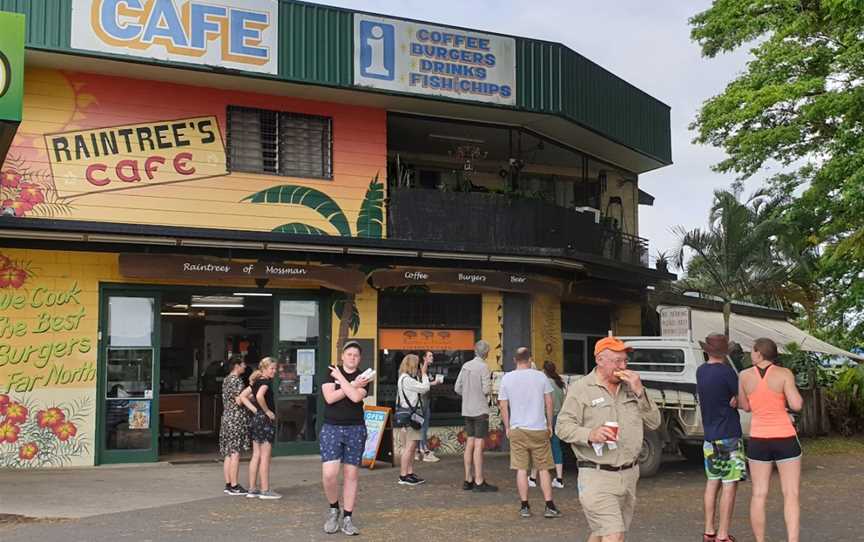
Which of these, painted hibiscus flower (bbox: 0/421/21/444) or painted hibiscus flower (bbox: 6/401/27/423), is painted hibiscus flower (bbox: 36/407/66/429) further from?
painted hibiscus flower (bbox: 0/421/21/444)

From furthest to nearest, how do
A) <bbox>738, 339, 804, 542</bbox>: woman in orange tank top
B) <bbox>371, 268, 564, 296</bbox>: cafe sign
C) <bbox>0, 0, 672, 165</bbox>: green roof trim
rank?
1. <bbox>371, 268, 564, 296</bbox>: cafe sign
2. <bbox>0, 0, 672, 165</bbox>: green roof trim
3. <bbox>738, 339, 804, 542</bbox>: woman in orange tank top

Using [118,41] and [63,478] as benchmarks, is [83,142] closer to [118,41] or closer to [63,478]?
[118,41]

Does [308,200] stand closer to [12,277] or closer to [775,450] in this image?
[12,277]

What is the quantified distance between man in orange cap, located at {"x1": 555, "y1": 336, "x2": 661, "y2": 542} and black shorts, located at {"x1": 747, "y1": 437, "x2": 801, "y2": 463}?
6.94 feet

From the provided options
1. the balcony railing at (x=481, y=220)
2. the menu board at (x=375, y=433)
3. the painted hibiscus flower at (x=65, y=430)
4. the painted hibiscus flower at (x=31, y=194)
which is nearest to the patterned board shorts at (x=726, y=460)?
the menu board at (x=375, y=433)

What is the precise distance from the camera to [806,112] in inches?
683

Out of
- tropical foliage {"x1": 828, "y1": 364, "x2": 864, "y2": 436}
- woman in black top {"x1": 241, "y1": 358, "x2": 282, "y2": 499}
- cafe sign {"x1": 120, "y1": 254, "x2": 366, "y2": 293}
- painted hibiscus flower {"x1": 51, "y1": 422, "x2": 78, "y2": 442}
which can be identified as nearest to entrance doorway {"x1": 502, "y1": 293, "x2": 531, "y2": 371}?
cafe sign {"x1": 120, "y1": 254, "x2": 366, "y2": 293}

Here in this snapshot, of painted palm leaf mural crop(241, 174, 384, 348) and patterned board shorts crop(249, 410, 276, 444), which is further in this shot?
painted palm leaf mural crop(241, 174, 384, 348)

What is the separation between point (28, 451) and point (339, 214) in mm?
6127

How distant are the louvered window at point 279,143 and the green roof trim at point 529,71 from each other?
45.6 inches

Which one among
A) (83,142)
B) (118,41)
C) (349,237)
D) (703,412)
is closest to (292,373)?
(349,237)

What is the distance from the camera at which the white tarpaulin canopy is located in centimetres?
2067

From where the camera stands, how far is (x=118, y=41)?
13.6 meters

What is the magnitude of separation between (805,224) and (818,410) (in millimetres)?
4157
